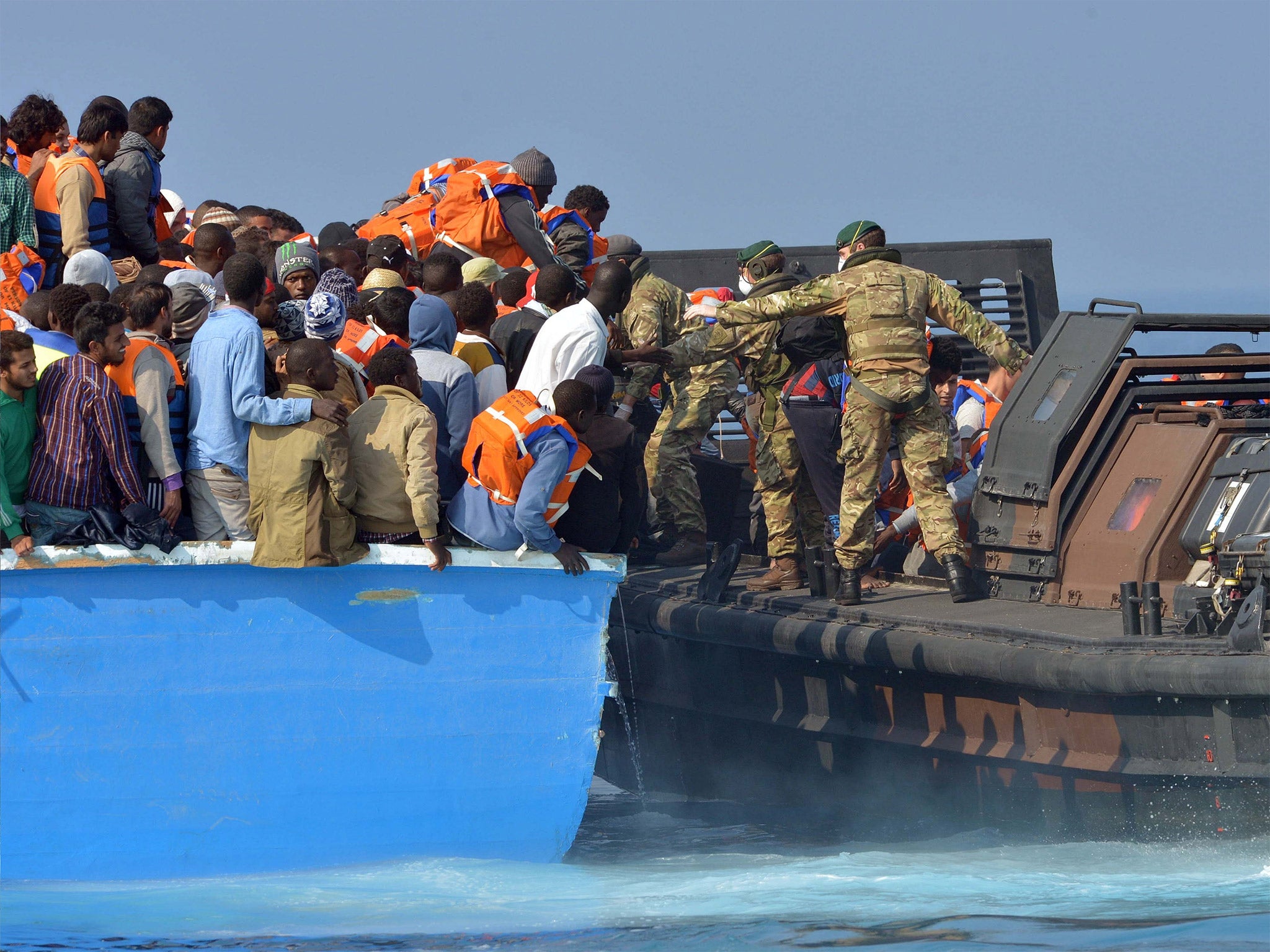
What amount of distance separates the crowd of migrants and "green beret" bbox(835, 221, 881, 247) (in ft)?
0.04

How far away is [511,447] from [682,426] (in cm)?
235

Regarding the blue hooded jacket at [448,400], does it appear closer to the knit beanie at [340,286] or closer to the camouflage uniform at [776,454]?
the knit beanie at [340,286]

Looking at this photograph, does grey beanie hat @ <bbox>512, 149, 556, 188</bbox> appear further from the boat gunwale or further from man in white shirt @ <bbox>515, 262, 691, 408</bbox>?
the boat gunwale

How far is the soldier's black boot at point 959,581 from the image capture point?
7.15 metres

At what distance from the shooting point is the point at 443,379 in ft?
21.0

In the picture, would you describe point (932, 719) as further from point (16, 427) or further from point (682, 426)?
point (16, 427)

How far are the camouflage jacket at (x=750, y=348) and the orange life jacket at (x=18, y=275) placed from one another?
262 cm

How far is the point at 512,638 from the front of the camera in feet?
20.2

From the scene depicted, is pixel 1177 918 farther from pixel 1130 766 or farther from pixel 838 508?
pixel 838 508

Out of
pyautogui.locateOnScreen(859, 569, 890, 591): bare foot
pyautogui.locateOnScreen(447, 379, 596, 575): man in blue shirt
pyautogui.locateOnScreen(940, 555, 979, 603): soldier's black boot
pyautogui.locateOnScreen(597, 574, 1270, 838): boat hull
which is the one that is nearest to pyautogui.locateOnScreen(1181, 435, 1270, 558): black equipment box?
pyautogui.locateOnScreen(597, 574, 1270, 838): boat hull

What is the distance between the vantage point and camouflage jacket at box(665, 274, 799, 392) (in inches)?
289

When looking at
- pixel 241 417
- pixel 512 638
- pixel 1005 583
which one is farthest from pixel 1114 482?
pixel 241 417

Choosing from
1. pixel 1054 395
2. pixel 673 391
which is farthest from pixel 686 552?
pixel 1054 395

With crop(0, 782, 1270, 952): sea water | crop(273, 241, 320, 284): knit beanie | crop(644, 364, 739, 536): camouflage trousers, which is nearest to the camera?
crop(0, 782, 1270, 952): sea water
